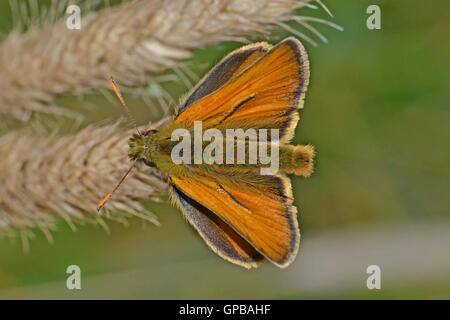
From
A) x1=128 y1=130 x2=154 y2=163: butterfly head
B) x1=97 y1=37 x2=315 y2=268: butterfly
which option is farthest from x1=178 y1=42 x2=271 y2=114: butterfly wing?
x1=128 y1=130 x2=154 y2=163: butterfly head

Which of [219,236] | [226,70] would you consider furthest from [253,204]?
[226,70]

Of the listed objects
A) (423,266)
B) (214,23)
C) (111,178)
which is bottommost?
(423,266)

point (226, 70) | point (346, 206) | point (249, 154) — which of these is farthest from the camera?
point (346, 206)

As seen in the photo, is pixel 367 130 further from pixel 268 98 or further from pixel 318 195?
pixel 268 98

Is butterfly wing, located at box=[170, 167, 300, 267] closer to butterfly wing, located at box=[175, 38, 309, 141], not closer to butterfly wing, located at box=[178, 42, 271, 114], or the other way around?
butterfly wing, located at box=[175, 38, 309, 141]

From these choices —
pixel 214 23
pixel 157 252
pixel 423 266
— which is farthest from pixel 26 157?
pixel 423 266

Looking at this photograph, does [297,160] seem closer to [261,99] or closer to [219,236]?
[261,99]

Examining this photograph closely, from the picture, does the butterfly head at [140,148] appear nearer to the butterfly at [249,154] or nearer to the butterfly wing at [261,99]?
the butterfly at [249,154]

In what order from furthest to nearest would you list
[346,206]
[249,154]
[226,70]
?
1. [346,206]
2. [226,70]
3. [249,154]
